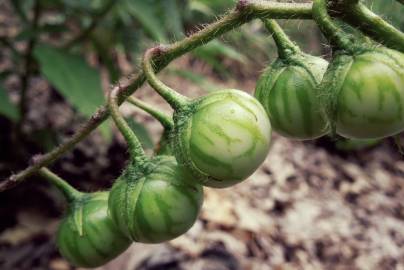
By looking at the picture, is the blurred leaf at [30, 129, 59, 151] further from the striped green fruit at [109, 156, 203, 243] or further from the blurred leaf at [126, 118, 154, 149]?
the striped green fruit at [109, 156, 203, 243]

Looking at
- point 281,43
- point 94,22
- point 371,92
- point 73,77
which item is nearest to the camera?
point 371,92

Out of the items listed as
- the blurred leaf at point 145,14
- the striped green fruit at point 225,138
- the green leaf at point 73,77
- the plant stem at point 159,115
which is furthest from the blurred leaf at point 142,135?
the striped green fruit at point 225,138

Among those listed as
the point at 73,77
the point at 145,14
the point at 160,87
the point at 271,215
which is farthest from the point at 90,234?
the point at 271,215

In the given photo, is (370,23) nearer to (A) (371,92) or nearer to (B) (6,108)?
(A) (371,92)

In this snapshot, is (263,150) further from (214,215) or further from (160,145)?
(214,215)

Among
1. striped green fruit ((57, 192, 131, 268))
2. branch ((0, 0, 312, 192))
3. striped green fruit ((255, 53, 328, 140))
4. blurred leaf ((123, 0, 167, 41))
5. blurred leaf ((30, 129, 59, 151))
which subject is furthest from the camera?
blurred leaf ((30, 129, 59, 151))

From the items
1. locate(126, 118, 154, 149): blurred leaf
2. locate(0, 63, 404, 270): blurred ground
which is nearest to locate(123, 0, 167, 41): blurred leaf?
locate(126, 118, 154, 149): blurred leaf

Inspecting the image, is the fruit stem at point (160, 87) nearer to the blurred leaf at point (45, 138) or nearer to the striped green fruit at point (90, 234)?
the striped green fruit at point (90, 234)
